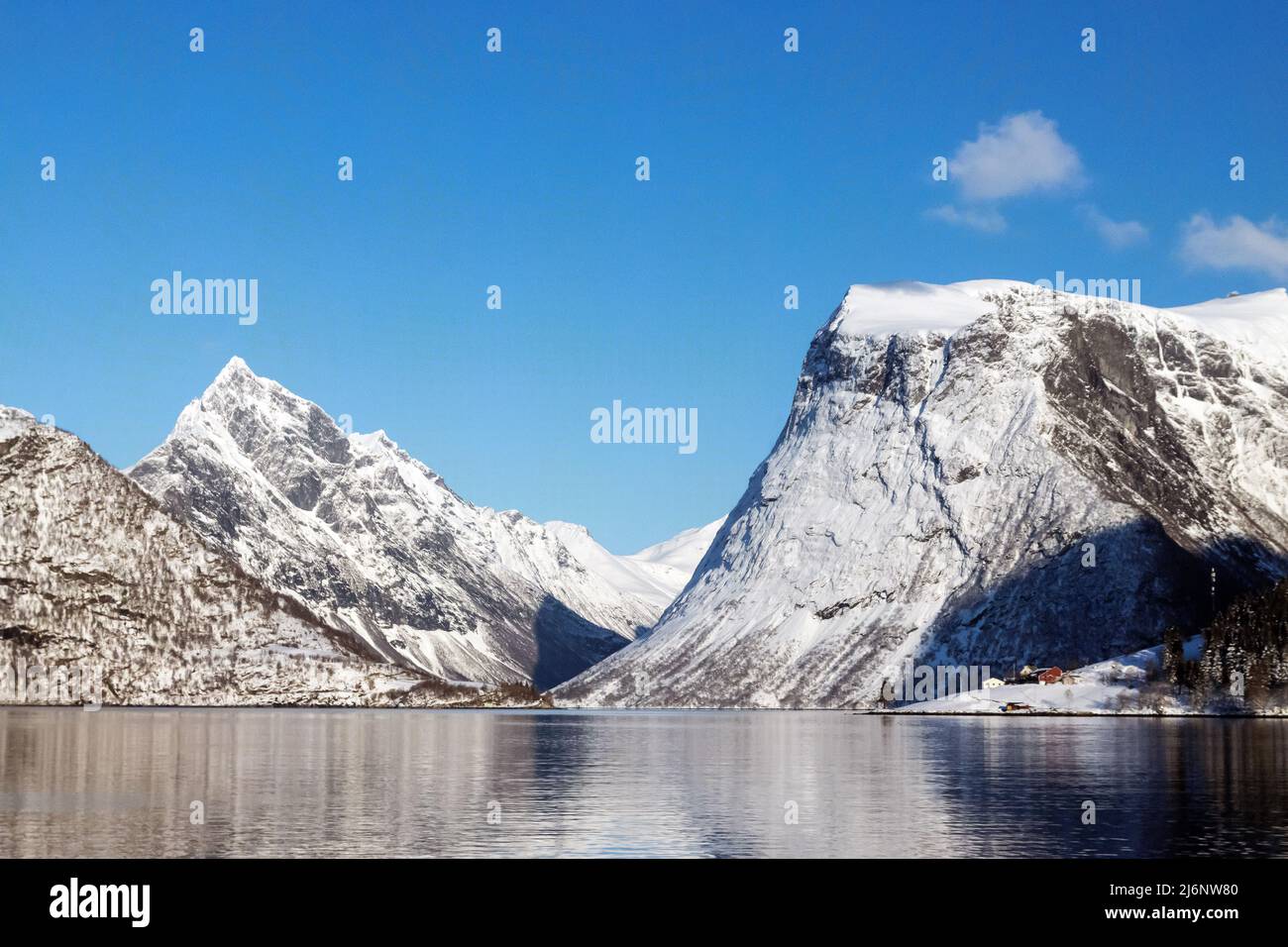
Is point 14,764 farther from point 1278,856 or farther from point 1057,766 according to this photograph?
point 1278,856
